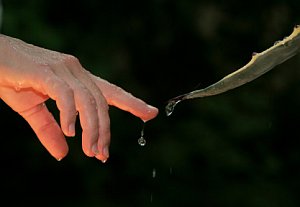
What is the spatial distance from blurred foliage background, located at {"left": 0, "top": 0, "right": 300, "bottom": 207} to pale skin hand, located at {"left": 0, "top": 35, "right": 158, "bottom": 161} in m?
1.71

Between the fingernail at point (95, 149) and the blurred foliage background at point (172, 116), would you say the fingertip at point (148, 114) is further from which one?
the blurred foliage background at point (172, 116)

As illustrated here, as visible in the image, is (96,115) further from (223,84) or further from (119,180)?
(119,180)

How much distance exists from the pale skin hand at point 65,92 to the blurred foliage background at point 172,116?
5.60 feet

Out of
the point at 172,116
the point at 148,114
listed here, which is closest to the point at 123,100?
the point at 148,114

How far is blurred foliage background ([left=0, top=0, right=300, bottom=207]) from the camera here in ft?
8.90

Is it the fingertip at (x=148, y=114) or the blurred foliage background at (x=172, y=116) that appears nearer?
the fingertip at (x=148, y=114)

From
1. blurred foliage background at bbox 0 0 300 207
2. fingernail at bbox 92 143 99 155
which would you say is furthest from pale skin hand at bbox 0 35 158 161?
blurred foliage background at bbox 0 0 300 207

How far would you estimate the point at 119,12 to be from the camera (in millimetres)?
2910

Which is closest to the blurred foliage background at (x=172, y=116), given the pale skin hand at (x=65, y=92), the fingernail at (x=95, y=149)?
the pale skin hand at (x=65, y=92)

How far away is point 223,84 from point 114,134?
1.99 metres

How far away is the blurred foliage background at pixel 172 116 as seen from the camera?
8.90ft

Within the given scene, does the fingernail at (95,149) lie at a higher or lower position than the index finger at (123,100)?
lower

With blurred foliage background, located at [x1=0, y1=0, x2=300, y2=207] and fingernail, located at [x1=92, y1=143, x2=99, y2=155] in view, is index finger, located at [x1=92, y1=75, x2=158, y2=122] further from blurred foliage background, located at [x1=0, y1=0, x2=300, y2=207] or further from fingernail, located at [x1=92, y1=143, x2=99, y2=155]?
blurred foliage background, located at [x1=0, y1=0, x2=300, y2=207]

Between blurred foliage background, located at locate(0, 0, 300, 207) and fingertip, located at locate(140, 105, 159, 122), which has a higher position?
blurred foliage background, located at locate(0, 0, 300, 207)
